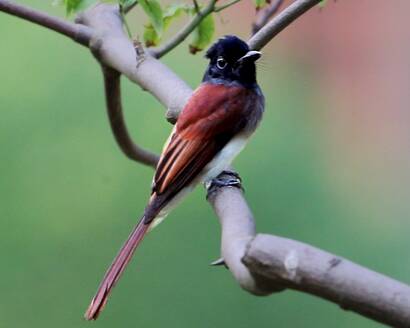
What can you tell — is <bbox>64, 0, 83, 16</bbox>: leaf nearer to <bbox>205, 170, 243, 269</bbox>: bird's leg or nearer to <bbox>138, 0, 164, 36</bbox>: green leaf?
<bbox>138, 0, 164, 36</bbox>: green leaf

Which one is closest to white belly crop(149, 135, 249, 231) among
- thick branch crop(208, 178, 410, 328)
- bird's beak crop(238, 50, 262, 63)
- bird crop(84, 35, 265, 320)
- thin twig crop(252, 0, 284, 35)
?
bird crop(84, 35, 265, 320)

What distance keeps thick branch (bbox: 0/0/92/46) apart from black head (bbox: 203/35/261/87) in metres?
0.23

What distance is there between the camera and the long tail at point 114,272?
1367 mm

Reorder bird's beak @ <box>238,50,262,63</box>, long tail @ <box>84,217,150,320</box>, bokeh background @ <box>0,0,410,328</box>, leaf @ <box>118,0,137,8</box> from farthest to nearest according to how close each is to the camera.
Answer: bokeh background @ <box>0,0,410,328</box> → bird's beak @ <box>238,50,262,63</box> → leaf @ <box>118,0,137,8</box> → long tail @ <box>84,217,150,320</box>

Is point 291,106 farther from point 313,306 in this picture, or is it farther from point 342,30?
point 313,306

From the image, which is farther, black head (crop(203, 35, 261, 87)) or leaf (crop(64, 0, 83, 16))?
black head (crop(203, 35, 261, 87))

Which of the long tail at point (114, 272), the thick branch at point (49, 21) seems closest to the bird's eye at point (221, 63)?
the thick branch at point (49, 21)

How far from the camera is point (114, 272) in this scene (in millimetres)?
1470

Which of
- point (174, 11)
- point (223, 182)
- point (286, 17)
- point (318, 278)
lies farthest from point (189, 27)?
point (318, 278)

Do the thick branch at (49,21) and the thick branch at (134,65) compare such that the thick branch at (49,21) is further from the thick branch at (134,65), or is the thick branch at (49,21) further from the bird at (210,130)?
the bird at (210,130)

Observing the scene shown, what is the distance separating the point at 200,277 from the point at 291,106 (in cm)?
47

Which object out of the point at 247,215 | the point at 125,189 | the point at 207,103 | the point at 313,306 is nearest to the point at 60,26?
the point at 207,103

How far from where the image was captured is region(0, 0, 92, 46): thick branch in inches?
66.7

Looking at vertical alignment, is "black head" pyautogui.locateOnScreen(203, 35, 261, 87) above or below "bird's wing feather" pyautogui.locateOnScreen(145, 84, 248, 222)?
above
